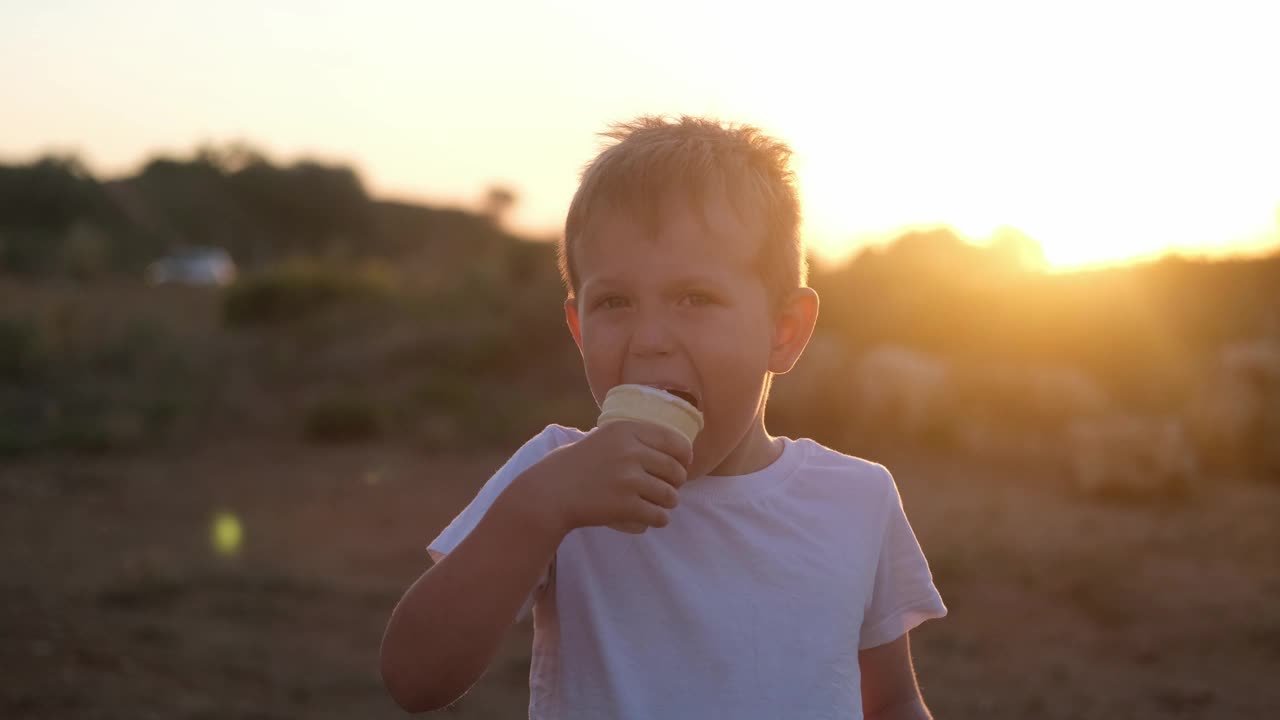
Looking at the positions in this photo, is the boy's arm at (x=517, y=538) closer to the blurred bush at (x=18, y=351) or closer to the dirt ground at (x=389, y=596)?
the dirt ground at (x=389, y=596)

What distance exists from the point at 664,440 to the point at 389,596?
15.8 ft

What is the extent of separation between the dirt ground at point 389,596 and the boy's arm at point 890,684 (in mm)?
2591

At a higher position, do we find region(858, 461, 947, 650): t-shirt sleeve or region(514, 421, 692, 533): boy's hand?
region(514, 421, 692, 533): boy's hand

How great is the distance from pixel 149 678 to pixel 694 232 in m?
3.75

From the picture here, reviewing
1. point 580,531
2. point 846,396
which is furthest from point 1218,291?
point 580,531

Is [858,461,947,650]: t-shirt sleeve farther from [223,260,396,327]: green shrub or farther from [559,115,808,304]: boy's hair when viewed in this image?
[223,260,396,327]: green shrub

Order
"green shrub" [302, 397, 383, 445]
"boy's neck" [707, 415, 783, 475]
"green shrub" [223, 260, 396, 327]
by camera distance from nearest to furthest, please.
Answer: "boy's neck" [707, 415, 783, 475] → "green shrub" [302, 397, 383, 445] → "green shrub" [223, 260, 396, 327]

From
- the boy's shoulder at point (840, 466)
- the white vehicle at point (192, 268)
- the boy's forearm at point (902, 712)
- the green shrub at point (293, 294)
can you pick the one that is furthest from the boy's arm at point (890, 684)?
the white vehicle at point (192, 268)

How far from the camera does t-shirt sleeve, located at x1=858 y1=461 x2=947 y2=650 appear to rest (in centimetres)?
192

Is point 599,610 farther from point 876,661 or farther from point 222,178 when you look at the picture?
point 222,178

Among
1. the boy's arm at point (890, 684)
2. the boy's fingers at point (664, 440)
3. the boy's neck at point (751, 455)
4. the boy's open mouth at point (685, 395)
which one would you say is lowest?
the boy's arm at point (890, 684)

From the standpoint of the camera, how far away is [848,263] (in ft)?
44.5

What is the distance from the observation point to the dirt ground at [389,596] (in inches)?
177

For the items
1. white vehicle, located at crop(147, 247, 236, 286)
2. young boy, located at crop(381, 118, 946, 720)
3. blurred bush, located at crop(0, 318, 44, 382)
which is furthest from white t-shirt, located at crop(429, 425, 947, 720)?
white vehicle, located at crop(147, 247, 236, 286)
